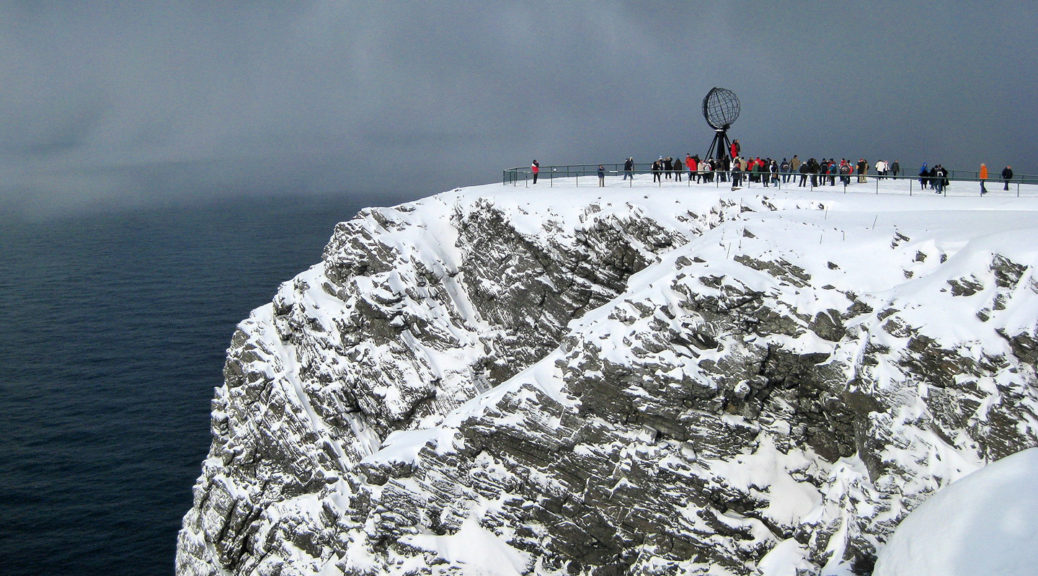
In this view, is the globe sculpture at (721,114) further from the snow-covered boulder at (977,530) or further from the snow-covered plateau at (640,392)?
the snow-covered boulder at (977,530)

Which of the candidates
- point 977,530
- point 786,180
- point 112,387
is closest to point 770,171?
point 786,180

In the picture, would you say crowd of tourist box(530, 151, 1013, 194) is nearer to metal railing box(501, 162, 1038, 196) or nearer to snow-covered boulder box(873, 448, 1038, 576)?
metal railing box(501, 162, 1038, 196)

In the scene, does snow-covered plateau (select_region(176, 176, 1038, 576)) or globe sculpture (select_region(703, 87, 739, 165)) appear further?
globe sculpture (select_region(703, 87, 739, 165))

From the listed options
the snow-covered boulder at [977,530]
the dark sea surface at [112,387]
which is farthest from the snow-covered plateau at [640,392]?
the dark sea surface at [112,387]

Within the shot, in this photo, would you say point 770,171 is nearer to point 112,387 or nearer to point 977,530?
point 977,530

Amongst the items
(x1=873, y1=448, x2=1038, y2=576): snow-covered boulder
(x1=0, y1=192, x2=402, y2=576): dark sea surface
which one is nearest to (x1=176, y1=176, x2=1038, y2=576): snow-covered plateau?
(x1=873, y1=448, x2=1038, y2=576): snow-covered boulder

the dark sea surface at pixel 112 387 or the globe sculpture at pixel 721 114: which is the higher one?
the globe sculpture at pixel 721 114
